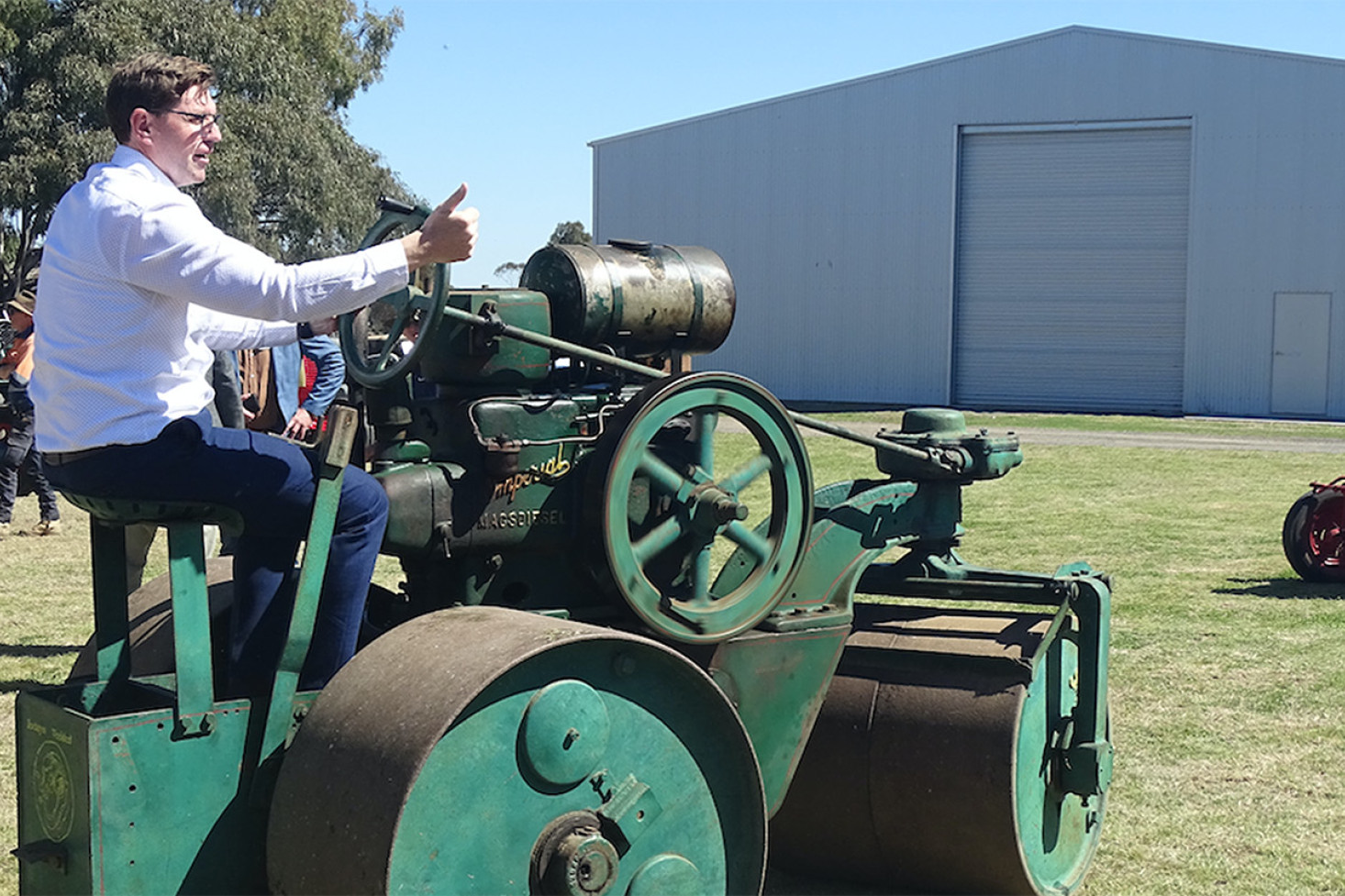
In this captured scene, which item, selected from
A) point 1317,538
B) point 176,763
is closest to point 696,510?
point 176,763

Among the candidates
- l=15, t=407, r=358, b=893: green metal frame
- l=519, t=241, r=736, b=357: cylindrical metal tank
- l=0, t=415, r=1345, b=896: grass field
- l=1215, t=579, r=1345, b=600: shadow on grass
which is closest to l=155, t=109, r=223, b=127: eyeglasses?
l=15, t=407, r=358, b=893: green metal frame

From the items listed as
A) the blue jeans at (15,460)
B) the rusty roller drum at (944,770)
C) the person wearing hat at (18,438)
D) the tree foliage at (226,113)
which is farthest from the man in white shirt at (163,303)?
the tree foliage at (226,113)

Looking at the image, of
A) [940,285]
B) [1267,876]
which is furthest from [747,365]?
[1267,876]

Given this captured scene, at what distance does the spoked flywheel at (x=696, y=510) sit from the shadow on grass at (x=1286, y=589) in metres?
6.93

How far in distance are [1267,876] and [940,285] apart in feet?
106

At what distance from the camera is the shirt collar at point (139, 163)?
3.32 metres

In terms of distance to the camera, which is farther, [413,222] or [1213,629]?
[1213,629]

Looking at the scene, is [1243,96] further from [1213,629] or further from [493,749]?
[493,749]

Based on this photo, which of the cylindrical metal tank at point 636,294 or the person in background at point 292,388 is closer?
the cylindrical metal tank at point 636,294

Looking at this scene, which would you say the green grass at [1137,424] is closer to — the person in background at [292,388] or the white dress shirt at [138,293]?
the person in background at [292,388]

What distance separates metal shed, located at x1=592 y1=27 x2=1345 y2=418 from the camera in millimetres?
33562

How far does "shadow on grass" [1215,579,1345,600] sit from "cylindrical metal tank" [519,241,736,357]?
6883 mm

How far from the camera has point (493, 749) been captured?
3.33 m

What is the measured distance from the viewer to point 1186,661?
820 cm
